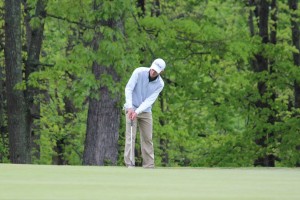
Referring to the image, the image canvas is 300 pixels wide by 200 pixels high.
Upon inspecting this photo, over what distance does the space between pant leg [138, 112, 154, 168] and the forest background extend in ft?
17.0

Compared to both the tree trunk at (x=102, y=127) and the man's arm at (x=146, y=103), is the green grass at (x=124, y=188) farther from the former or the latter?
the tree trunk at (x=102, y=127)

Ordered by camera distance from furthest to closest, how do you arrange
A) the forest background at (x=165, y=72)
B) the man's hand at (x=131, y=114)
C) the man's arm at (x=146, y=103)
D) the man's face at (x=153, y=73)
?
the forest background at (x=165, y=72), the man's arm at (x=146, y=103), the man's hand at (x=131, y=114), the man's face at (x=153, y=73)

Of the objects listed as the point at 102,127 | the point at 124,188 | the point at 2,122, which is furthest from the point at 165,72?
the point at 124,188

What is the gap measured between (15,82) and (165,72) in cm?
417

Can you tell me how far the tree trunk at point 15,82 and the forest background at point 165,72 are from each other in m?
0.03

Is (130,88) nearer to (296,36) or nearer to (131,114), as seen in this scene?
(131,114)

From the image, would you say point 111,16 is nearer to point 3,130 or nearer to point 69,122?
point 3,130

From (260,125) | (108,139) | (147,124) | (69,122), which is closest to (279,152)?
(260,125)

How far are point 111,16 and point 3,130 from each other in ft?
39.4

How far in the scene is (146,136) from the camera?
16.8 meters

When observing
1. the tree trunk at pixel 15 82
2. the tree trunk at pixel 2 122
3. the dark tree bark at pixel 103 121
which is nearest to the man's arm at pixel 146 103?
the dark tree bark at pixel 103 121

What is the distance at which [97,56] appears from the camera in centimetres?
2198

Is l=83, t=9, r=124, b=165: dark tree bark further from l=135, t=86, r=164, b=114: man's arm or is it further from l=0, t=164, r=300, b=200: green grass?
l=0, t=164, r=300, b=200: green grass

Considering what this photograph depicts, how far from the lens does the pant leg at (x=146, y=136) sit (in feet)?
54.3
